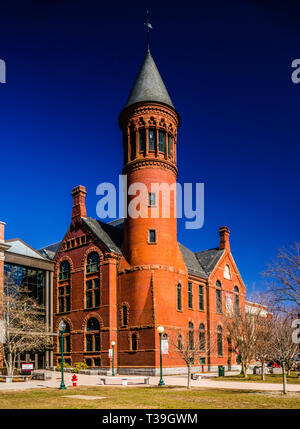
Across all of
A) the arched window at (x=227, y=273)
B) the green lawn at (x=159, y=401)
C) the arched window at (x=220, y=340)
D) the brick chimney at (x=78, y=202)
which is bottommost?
the arched window at (x=220, y=340)

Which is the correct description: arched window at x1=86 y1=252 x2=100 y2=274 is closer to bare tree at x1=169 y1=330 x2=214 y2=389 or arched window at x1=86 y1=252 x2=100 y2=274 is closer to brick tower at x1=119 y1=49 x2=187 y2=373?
brick tower at x1=119 y1=49 x2=187 y2=373

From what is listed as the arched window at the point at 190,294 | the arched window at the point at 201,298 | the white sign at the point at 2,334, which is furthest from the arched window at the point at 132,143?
the white sign at the point at 2,334

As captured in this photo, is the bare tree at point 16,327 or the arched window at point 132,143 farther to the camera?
the arched window at point 132,143

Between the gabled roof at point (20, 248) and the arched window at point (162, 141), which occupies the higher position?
the arched window at point (162, 141)

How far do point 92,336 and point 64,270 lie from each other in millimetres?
8493

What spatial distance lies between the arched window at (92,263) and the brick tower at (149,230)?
274 cm

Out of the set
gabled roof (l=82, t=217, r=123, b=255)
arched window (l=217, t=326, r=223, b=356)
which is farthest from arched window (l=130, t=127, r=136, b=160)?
arched window (l=217, t=326, r=223, b=356)

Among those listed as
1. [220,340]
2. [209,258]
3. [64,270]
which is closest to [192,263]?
[209,258]

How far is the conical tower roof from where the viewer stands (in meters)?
46.2

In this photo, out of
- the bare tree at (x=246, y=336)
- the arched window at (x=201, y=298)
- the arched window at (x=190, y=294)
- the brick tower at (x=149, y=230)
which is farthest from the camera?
the arched window at (x=201, y=298)

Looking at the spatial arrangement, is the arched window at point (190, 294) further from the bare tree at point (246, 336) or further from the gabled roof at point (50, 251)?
the gabled roof at point (50, 251)

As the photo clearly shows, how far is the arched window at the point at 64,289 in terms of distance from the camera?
48.6 m

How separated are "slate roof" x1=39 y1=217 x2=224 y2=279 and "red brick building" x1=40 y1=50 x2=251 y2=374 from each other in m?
0.19

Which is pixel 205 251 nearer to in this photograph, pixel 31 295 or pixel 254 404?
pixel 31 295
